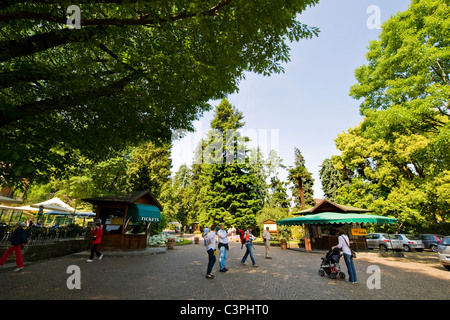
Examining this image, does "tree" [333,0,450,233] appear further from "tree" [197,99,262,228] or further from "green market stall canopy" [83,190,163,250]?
"green market stall canopy" [83,190,163,250]

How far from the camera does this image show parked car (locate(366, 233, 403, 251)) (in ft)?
59.6

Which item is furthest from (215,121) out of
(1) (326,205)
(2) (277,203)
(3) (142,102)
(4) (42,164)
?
(4) (42,164)

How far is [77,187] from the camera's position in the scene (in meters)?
22.6

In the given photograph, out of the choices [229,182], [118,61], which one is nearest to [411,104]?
[118,61]

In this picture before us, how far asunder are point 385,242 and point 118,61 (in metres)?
24.7

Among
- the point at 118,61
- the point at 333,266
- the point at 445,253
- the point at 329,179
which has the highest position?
the point at 329,179

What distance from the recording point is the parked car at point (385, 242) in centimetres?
1816

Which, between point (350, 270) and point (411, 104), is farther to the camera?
point (411, 104)

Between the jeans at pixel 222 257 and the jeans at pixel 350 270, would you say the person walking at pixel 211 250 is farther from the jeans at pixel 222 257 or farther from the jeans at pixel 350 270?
the jeans at pixel 350 270

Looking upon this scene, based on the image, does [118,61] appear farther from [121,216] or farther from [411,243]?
[411,243]

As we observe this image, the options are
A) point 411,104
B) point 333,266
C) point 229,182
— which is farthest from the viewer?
point 229,182

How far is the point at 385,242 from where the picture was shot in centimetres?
1861

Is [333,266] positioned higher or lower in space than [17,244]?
lower
